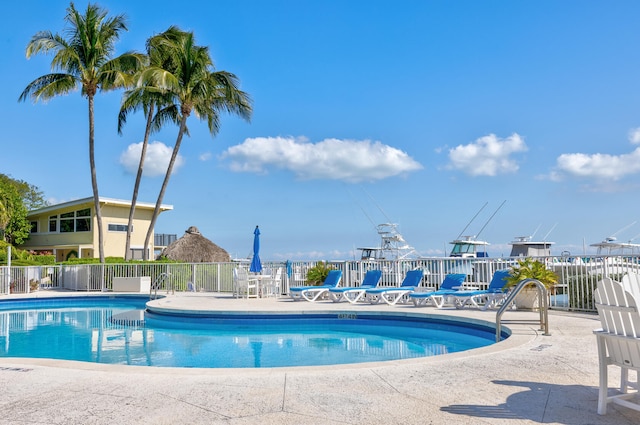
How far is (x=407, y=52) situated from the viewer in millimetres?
15125

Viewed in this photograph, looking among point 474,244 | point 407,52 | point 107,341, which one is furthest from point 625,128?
point 474,244

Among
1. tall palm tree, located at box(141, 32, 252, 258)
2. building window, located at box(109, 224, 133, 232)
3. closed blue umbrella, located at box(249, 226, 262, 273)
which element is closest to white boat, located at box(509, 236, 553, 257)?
tall palm tree, located at box(141, 32, 252, 258)

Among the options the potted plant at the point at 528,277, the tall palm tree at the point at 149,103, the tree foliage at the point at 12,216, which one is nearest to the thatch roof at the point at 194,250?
the tall palm tree at the point at 149,103

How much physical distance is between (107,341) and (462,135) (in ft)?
45.5

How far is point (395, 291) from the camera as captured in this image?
1246cm

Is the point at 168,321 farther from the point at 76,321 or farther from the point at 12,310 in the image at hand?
the point at 12,310

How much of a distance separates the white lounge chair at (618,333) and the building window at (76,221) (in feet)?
104

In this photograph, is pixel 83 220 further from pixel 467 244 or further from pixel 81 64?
pixel 467 244

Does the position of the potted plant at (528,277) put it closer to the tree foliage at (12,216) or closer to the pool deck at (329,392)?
the pool deck at (329,392)

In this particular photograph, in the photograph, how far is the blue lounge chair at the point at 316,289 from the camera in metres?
13.7

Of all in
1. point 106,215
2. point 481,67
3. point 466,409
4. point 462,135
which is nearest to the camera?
point 466,409

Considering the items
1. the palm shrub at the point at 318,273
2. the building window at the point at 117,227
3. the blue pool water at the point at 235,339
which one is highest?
the building window at the point at 117,227

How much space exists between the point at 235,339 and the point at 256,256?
6421 millimetres

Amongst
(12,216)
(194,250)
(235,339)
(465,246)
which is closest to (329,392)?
(235,339)
